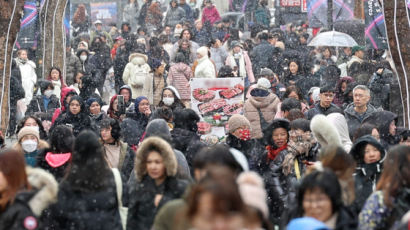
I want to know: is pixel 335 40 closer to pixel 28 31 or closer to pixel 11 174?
pixel 28 31

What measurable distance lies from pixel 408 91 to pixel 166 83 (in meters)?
7.37

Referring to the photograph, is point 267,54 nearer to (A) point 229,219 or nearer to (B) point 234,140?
(B) point 234,140

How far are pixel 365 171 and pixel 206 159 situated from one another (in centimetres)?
202

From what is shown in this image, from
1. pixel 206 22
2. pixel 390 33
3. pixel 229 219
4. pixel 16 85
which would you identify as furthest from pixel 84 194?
pixel 206 22

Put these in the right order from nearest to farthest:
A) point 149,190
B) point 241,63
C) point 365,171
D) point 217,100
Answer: point 149,190 < point 365,171 < point 217,100 < point 241,63

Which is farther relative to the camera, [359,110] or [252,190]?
[359,110]

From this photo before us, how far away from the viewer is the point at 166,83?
20.3 metres

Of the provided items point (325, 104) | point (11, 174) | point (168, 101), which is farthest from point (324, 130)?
point (168, 101)

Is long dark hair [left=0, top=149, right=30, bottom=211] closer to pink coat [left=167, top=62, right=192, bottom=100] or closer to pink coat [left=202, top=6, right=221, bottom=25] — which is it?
pink coat [left=167, top=62, right=192, bottom=100]

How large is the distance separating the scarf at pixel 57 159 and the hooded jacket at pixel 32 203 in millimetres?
1758

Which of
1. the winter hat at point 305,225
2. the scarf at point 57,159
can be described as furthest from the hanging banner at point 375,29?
the winter hat at point 305,225

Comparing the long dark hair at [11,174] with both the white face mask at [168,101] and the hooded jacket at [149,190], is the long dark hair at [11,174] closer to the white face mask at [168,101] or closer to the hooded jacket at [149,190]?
the hooded jacket at [149,190]

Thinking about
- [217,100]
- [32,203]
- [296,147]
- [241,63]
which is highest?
[241,63]

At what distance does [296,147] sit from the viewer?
1062cm
